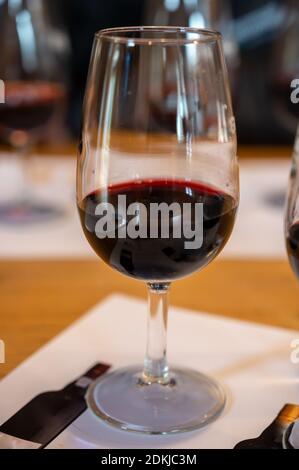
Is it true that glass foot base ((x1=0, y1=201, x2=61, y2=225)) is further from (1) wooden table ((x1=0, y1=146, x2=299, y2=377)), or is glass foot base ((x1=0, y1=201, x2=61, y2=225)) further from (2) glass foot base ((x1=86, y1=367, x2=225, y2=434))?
(2) glass foot base ((x1=86, y1=367, x2=225, y2=434))

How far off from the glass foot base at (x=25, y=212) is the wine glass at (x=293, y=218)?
0.50 metres

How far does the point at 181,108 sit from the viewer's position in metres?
0.56

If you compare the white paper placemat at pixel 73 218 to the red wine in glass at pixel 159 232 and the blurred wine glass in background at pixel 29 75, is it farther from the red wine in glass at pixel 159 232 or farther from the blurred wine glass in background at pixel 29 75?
the red wine in glass at pixel 159 232

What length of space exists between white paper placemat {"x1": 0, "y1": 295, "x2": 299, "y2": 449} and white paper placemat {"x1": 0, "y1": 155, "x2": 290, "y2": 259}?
18cm

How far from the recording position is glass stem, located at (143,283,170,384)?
2.02 ft

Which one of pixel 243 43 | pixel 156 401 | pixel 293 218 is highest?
pixel 243 43

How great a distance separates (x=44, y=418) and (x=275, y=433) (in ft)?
0.58

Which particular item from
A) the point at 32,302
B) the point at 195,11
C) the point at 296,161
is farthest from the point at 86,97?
the point at 195,11

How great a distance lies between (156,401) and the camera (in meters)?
0.62

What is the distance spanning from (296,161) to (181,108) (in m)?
0.11

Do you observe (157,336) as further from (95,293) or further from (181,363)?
(95,293)

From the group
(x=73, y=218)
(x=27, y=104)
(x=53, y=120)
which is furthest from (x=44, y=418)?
(x=53, y=120)

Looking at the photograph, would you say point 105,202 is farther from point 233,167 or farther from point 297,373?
point 297,373

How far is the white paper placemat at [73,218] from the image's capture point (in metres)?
0.93
